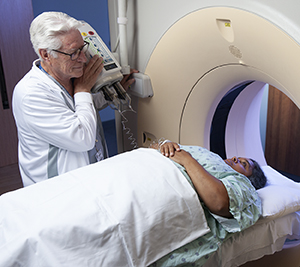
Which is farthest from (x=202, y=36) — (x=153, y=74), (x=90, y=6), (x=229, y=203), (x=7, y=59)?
(x=90, y=6)

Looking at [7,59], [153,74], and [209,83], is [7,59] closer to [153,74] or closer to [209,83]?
[153,74]

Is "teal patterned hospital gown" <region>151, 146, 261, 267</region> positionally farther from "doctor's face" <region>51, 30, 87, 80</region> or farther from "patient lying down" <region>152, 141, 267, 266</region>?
"doctor's face" <region>51, 30, 87, 80</region>

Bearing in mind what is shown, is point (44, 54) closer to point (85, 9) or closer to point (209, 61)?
point (209, 61)

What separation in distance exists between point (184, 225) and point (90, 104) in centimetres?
69

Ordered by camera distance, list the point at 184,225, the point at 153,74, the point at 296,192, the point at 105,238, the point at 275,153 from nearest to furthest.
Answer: the point at 105,238 → the point at 184,225 → the point at 296,192 → the point at 153,74 → the point at 275,153

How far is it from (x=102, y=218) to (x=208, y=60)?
856 mm

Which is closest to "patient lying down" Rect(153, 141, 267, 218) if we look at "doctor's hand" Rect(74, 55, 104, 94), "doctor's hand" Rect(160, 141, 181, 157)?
"doctor's hand" Rect(160, 141, 181, 157)

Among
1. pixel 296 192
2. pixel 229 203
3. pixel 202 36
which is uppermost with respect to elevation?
pixel 202 36

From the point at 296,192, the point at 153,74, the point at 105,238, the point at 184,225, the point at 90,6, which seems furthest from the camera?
the point at 90,6

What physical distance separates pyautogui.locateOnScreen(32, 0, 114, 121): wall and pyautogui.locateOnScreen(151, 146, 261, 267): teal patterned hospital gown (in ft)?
8.59

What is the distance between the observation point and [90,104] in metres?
1.44

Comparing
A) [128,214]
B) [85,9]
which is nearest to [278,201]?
[128,214]

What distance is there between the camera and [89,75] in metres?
1.54

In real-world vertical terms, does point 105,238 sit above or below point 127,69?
below
